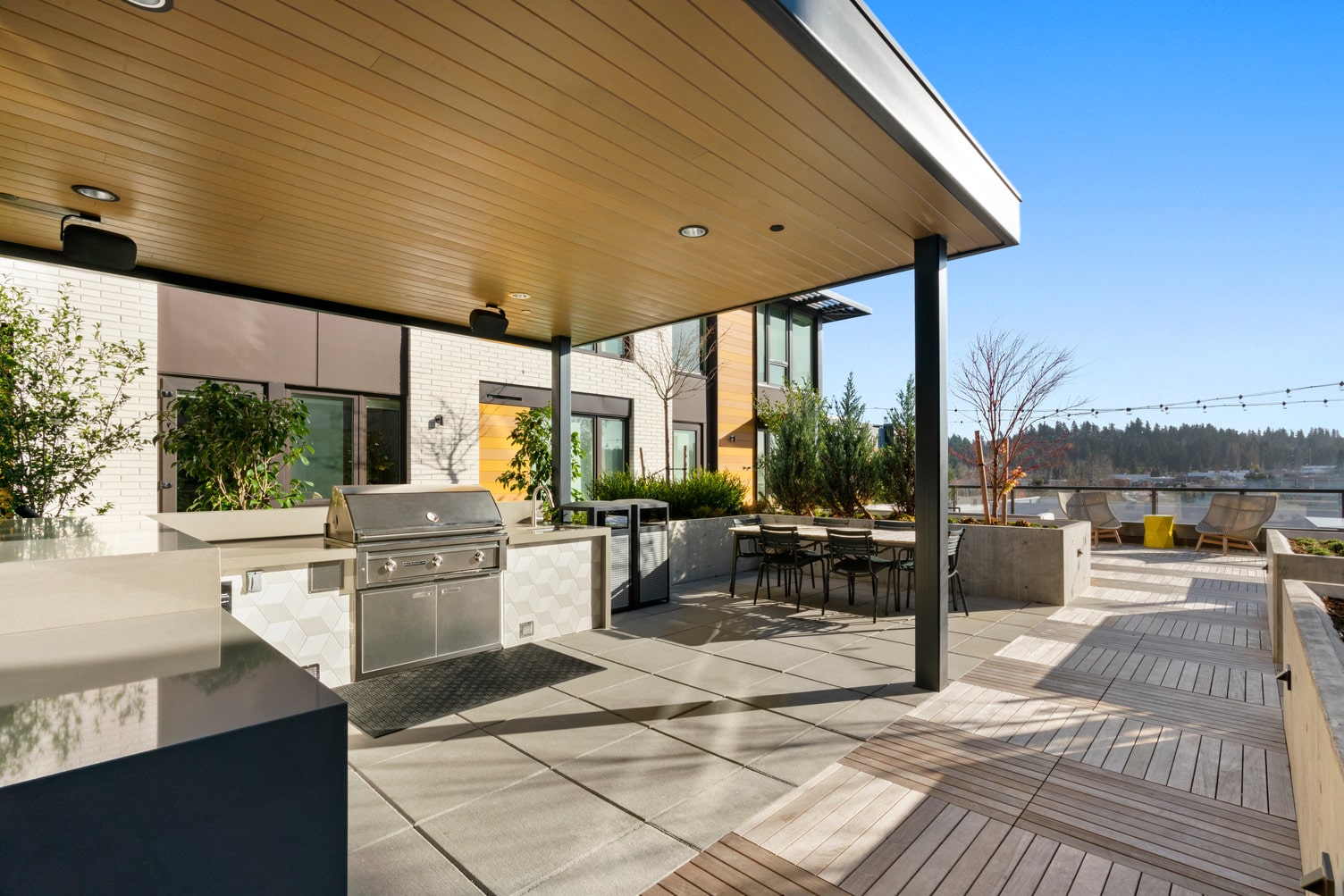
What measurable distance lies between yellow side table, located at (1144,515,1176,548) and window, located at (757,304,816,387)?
6256 millimetres

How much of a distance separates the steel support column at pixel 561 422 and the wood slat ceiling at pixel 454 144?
205cm

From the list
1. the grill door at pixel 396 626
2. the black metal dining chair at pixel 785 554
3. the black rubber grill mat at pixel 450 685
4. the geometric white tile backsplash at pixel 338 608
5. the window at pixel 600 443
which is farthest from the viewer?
the window at pixel 600 443

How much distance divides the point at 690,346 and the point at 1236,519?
8840 mm

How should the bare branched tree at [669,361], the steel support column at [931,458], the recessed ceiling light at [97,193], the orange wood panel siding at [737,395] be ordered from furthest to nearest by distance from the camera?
the orange wood panel siding at [737,395] → the bare branched tree at [669,361] → the steel support column at [931,458] → the recessed ceiling light at [97,193]

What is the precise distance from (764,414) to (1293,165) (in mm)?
8903

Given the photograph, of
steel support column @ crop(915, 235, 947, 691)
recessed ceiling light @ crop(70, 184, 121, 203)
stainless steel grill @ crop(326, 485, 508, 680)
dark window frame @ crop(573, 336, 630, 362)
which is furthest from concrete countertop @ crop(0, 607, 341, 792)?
dark window frame @ crop(573, 336, 630, 362)

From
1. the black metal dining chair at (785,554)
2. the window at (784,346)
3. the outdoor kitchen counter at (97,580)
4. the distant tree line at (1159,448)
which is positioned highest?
the window at (784,346)

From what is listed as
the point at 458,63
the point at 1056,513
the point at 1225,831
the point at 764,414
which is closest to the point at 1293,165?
the point at 1056,513

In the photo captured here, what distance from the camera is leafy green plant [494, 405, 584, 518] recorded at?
7.81 metres

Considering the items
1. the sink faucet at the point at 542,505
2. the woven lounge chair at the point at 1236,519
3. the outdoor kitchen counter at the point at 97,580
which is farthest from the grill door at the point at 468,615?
the woven lounge chair at the point at 1236,519

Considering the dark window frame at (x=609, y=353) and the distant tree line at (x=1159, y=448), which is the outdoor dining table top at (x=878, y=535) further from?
the dark window frame at (x=609, y=353)

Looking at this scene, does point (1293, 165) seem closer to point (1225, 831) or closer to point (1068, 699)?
point (1068, 699)

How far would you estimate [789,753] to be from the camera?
3098mm

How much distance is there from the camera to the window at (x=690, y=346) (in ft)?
37.7
